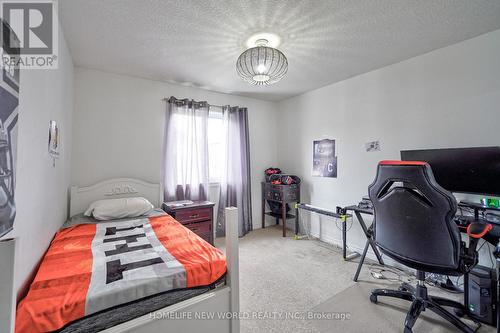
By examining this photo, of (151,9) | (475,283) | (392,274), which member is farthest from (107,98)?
(475,283)

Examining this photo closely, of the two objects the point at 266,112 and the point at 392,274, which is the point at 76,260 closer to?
the point at 392,274

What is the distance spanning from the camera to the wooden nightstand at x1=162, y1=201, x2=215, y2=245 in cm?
291

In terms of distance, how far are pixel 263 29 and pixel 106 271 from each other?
2.21 metres

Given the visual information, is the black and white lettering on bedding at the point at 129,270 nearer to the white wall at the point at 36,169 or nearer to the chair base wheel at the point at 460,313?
the white wall at the point at 36,169

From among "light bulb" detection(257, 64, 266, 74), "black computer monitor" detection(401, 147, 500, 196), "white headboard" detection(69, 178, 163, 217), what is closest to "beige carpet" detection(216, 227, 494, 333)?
"black computer monitor" detection(401, 147, 500, 196)

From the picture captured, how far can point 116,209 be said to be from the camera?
2457 millimetres

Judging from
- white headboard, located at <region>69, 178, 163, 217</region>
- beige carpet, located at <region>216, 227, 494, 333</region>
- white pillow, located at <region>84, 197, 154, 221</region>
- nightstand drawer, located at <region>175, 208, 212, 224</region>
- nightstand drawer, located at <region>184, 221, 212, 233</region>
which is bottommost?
beige carpet, located at <region>216, 227, 494, 333</region>

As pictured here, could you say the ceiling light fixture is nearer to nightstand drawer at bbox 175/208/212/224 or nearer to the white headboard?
nightstand drawer at bbox 175/208/212/224

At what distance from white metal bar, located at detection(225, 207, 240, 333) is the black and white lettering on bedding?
10.9 inches

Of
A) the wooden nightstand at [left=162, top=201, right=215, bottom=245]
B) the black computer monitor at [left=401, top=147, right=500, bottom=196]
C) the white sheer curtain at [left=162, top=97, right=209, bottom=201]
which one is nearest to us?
the black computer monitor at [left=401, top=147, right=500, bottom=196]

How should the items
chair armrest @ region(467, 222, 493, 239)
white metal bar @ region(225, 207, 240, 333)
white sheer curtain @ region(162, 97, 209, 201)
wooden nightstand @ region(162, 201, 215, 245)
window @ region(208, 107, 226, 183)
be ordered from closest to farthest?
Answer: white metal bar @ region(225, 207, 240, 333) < chair armrest @ region(467, 222, 493, 239) < wooden nightstand @ region(162, 201, 215, 245) < white sheer curtain @ region(162, 97, 209, 201) < window @ region(208, 107, 226, 183)

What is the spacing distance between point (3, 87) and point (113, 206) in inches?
71.3

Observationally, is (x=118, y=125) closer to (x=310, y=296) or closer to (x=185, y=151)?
(x=185, y=151)

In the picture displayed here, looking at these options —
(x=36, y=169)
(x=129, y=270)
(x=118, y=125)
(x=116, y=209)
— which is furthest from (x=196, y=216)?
(x=36, y=169)
